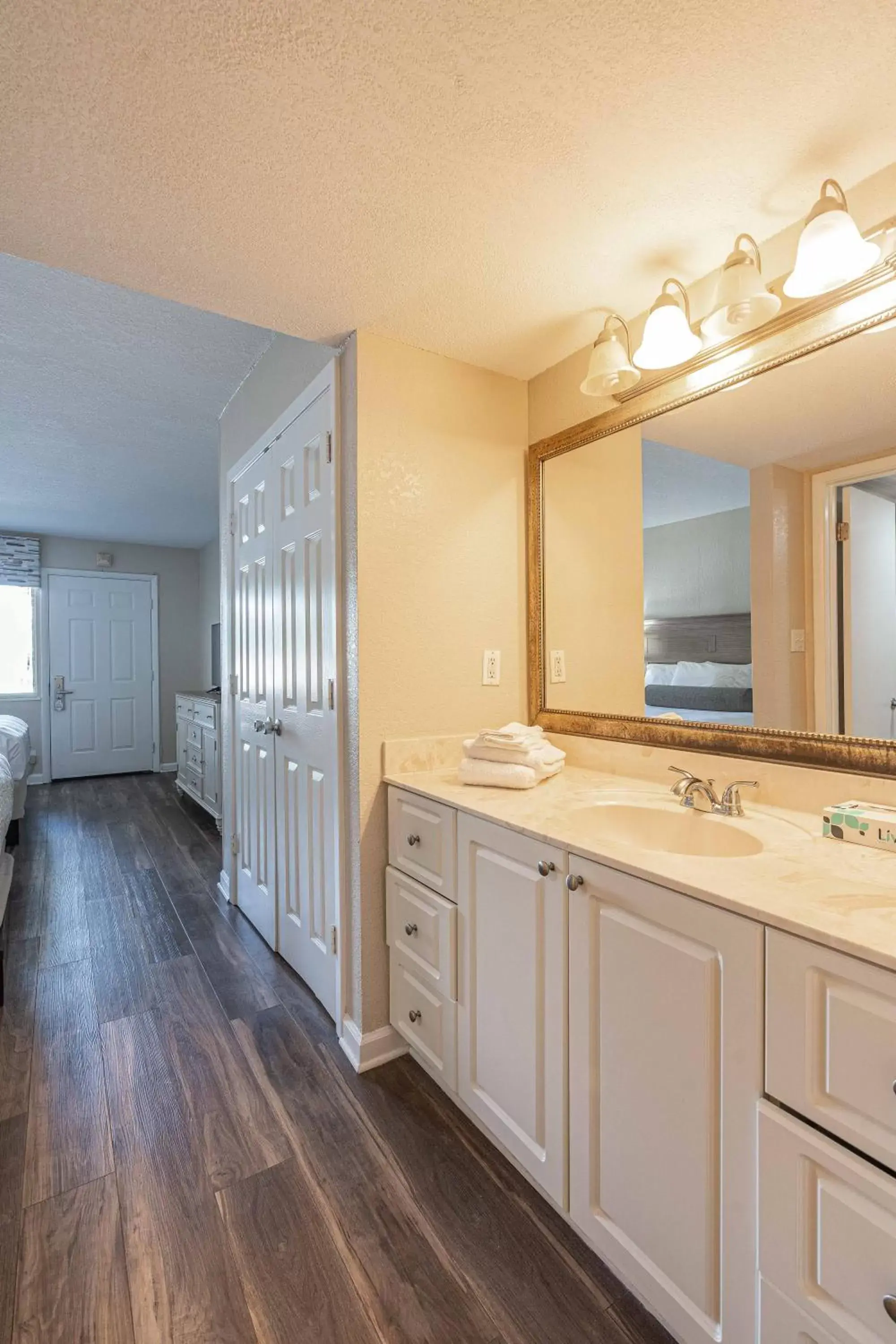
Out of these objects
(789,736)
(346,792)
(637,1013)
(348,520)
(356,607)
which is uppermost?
(348,520)

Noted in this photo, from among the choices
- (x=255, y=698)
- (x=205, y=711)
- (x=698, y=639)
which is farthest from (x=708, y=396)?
(x=205, y=711)

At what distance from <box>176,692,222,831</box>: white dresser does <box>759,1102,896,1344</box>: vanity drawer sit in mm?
3749

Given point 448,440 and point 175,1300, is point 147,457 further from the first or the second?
point 175,1300

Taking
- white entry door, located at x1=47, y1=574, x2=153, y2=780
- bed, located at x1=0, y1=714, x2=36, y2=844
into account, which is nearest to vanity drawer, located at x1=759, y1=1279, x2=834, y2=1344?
bed, located at x1=0, y1=714, x2=36, y2=844

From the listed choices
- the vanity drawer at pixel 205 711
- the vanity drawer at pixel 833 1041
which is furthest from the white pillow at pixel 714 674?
the vanity drawer at pixel 205 711

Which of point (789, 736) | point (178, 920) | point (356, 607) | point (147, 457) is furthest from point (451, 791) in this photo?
point (147, 457)

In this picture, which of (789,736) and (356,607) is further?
(356,607)

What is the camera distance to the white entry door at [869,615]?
120cm

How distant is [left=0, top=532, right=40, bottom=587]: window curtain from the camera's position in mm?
5621

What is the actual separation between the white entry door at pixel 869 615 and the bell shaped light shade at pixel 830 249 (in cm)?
40

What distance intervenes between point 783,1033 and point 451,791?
91 cm

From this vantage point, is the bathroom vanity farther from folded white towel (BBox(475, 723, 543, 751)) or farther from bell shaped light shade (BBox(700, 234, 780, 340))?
bell shaped light shade (BBox(700, 234, 780, 340))

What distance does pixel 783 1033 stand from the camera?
816 mm

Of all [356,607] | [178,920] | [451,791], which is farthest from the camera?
[178,920]
